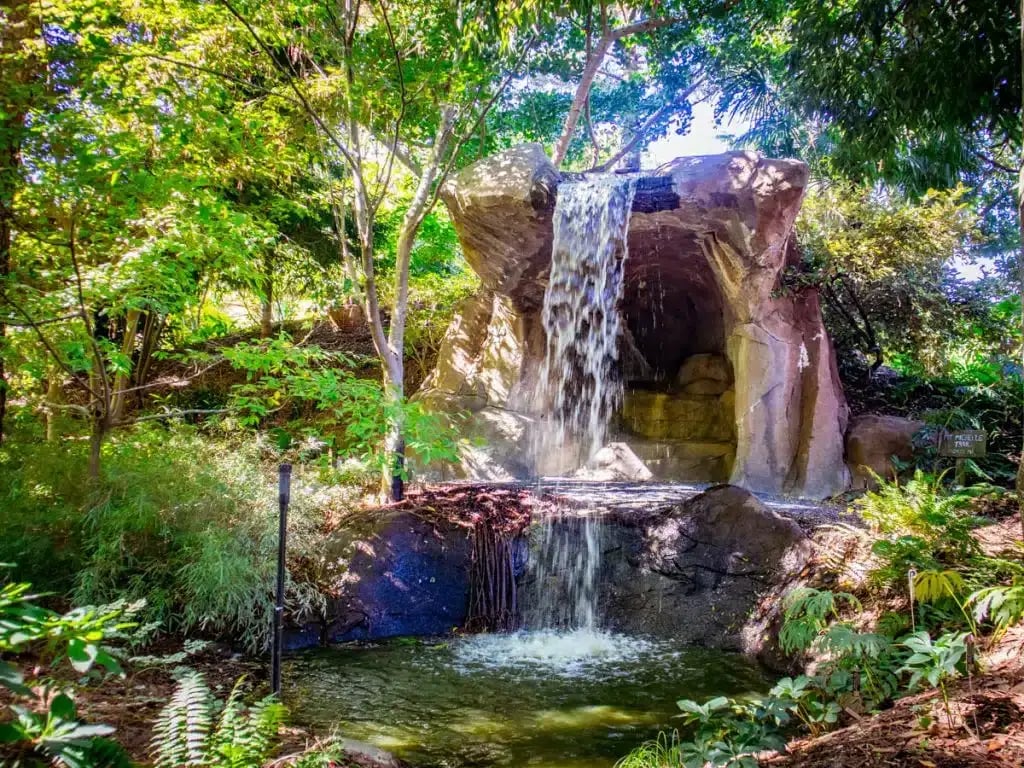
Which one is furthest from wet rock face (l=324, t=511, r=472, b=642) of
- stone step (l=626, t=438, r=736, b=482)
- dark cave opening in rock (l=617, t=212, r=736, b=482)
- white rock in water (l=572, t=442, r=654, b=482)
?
dark cave opening in rock (l=617, t=212, r=736, b=482)

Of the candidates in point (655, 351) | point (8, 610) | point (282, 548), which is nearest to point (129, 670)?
point (282, 548)

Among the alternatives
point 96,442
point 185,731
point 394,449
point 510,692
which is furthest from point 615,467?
point 185,731

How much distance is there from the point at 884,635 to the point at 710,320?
7.58 m

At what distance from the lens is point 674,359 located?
11531 mm

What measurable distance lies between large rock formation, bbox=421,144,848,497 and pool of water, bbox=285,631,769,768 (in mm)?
3904

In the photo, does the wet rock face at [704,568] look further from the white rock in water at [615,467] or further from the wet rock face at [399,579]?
the white rock in water at [615,467]

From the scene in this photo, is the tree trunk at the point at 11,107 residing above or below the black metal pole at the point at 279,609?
above

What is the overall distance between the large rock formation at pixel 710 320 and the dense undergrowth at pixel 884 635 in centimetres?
326

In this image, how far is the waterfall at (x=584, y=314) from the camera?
8250 mm

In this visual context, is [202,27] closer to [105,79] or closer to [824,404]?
[105,79]

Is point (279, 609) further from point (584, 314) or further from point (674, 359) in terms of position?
point (674, 359)

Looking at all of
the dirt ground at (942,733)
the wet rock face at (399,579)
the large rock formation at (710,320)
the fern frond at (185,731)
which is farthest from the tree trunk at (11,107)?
the dirt ground at (942,733)

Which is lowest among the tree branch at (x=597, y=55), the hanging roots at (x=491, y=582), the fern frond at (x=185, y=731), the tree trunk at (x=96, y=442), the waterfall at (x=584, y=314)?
the hanging roots at (x=491, y=582)

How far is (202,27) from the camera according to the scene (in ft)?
19.8
